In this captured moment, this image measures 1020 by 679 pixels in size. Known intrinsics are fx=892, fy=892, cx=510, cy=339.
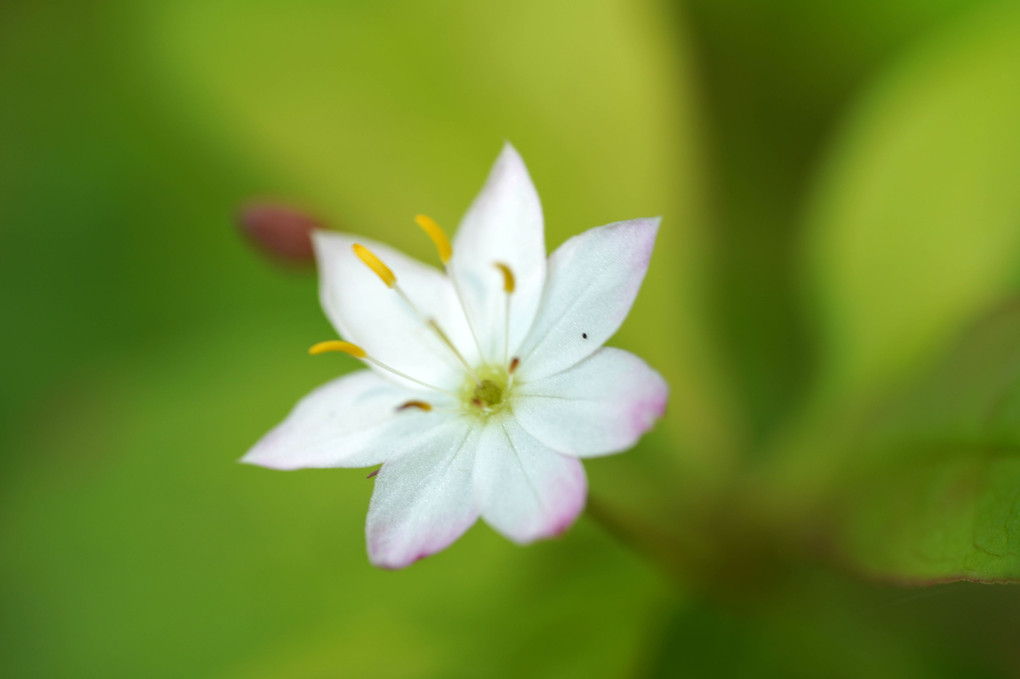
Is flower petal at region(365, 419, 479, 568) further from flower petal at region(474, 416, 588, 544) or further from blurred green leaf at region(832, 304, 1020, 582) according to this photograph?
blurred green leaf at region(832, 304, 1020, 582)

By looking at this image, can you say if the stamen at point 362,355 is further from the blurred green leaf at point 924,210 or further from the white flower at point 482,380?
the blurred green leaf at point 924,210

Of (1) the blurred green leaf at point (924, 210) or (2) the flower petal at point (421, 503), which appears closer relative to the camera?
(2) the flower petal at point (421, 503)

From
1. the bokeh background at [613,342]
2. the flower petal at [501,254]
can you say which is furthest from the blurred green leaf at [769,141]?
the flower petal at [501,254]

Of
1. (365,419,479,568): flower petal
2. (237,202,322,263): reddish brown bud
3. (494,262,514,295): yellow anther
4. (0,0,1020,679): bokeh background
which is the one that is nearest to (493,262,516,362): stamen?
(494,262,514,295): yellow anther

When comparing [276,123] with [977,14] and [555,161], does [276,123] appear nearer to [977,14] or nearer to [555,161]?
[555,161]

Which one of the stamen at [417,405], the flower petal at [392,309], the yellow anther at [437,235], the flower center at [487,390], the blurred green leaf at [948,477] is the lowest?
the blurred green leaf at [948,477]

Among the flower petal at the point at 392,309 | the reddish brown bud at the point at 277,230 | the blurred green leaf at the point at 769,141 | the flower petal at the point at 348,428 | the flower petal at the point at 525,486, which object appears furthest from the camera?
the blurred green leaf at the point at 769,141

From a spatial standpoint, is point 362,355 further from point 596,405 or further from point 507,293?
point 596,405
